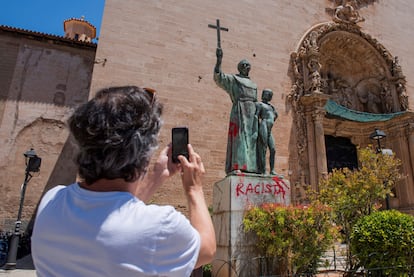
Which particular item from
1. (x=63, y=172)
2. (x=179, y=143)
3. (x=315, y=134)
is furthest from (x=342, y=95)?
(x=179, y=143)

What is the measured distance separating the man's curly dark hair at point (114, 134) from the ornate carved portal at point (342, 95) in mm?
8930

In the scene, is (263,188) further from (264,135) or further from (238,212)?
(264,135)

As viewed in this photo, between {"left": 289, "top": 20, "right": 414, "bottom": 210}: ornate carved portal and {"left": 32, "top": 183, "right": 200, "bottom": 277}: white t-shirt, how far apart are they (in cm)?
897

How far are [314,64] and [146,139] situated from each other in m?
11.0

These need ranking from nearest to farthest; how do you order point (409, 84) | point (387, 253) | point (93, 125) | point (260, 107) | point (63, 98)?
1. point (93, 125)
2. point (387, 253)
3. point (260, 107)
4. point (63, 98)
5. point (409, 84)

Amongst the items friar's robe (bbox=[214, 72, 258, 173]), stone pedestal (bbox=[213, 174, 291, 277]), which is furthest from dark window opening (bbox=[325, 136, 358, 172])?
stone pedestal (bbox=[213, 174, 291, 277])

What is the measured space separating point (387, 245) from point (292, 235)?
1421 millimetres

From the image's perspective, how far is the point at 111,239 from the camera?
0.75m

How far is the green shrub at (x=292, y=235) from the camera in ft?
13.2

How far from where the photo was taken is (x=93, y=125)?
0.89 m

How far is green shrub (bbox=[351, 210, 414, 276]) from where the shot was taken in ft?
13.3

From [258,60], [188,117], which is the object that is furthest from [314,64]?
[188,117]

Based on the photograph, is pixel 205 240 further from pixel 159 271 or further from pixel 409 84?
pixel 409 84

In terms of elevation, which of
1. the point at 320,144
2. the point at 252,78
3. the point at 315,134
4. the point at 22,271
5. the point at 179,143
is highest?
the point at 252,78
